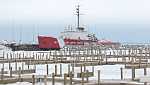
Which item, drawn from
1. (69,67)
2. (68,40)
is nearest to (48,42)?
(68,40)

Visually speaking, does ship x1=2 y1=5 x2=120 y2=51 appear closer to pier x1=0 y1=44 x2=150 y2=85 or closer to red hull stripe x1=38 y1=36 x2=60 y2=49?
red hull stripe x1=38 y1=36 x2=60 y2=49

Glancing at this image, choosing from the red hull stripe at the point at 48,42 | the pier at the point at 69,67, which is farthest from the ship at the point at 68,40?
the pier at the point at 69,67

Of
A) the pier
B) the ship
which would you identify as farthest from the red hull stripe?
the pier

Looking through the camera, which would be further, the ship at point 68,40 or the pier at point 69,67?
the ship at point 68,40

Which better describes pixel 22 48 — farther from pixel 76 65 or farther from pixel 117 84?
pixel 117 84

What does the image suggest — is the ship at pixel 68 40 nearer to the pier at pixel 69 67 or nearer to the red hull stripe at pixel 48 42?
the red hull stripe at pixel 48 42

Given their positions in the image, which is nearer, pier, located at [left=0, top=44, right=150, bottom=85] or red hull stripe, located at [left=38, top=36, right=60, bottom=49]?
pier, located at [left=0, top=44, right=150, bottom=85]

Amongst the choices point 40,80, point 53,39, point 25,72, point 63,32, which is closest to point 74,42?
point 63,32

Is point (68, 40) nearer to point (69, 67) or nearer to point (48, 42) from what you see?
point (48, 42)

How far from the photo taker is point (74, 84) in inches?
1243

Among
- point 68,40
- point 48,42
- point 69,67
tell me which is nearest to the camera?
point 69,67

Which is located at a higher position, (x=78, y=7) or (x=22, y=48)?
(x=78, y=7)

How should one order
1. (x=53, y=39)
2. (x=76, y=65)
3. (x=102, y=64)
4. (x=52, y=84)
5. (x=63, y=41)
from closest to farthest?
(x=52, y=84)
(x=76, y=65)
(x=102, y=64)
(x=53, y=39)
(x=63, y=41)

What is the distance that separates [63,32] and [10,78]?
8449 cm
